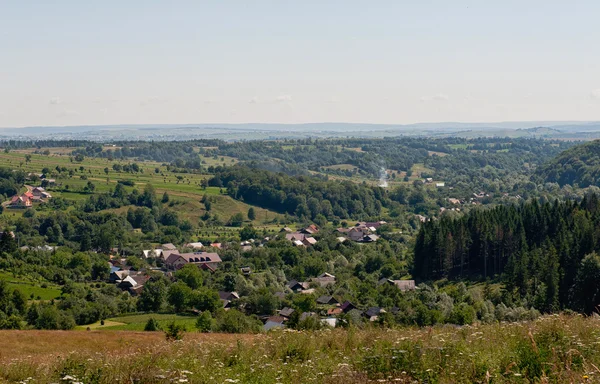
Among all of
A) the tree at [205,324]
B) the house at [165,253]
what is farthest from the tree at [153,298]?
the house at [165,253]

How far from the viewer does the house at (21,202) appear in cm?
12180

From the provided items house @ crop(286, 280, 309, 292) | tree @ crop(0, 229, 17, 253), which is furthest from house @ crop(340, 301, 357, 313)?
tree @ crop(0, 229, 17, 253)

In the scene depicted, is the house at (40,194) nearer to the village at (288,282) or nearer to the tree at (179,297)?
the village at (288,282)

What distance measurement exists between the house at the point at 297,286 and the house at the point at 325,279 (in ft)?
4.73

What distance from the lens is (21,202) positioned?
12250 cm

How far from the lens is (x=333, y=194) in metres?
149

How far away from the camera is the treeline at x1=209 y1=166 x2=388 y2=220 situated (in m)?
144

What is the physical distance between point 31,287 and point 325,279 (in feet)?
92.1

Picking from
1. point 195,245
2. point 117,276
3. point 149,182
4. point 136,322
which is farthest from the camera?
point 149,182

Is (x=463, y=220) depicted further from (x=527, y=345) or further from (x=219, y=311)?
(x=527, y=345)

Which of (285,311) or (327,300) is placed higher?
(285,311)

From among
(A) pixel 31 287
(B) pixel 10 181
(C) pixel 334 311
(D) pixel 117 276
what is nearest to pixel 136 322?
(C) pixel 334 311

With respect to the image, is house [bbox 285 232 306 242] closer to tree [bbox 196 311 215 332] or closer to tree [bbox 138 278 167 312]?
tree [bbox 138 278 167 312]

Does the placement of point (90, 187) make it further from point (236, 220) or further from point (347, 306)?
point (347, 306)
